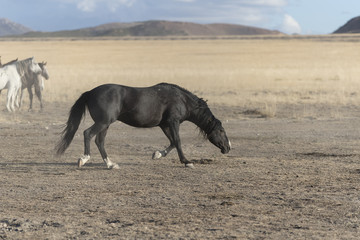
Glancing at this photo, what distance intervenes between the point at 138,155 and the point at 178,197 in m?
3.71

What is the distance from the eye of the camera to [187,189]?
24.5 ft

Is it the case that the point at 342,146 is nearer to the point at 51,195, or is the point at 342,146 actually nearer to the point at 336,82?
the point at 51,195

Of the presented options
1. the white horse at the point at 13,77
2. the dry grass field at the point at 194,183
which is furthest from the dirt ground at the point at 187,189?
the white horse at the point at 13,77

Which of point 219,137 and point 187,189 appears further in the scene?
point 219,137

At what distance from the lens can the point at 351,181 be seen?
26.2ft

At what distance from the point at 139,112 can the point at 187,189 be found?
210 centimetres

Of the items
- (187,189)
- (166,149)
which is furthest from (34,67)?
(187,189)

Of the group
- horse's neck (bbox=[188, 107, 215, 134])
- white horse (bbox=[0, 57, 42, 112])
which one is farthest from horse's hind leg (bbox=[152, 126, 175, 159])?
white horse (bbox=[0, 57, 42, 112])

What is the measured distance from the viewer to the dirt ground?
18.2 feet

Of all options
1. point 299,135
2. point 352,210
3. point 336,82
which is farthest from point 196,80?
point 352,210

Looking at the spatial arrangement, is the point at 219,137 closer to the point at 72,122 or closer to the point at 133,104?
the point at 133,104

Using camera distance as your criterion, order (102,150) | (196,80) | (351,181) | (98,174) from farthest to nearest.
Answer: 1. (196,80)
2. (102,150)
3. (98,174)
4. (351,181)

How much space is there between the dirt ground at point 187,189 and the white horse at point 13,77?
14.0 ft

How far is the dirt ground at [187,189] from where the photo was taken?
18.2 feet
